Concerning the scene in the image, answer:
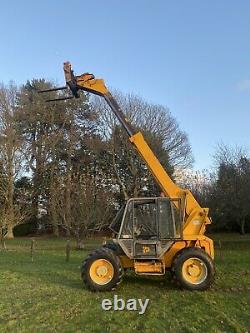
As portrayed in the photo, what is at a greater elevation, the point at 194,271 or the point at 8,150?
the point at 8,150

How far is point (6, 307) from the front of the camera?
7.97 meters

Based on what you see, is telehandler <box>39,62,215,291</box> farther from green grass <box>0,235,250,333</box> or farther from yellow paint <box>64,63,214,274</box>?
green grass <box>0,235,250,333</box>

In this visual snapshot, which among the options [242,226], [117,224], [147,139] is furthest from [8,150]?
[117,224]

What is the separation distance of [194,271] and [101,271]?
2206 mm

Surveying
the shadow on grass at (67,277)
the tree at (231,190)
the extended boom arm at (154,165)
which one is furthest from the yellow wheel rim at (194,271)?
the tree at (231,190)

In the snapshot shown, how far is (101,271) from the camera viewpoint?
9.68m

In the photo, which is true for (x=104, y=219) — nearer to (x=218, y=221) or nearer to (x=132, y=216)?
(x=218, y=221)

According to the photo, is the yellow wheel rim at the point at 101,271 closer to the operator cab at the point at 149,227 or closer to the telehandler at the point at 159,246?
the telehandler at the point at 159,246

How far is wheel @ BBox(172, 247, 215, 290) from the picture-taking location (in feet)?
30.7

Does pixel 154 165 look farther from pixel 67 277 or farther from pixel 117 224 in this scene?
pixel 67 277

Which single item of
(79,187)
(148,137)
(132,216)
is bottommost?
(132,216)

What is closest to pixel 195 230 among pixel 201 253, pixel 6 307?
pixel 201 253

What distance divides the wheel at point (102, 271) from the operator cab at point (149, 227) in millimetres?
411

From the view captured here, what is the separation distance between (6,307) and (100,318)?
2078 millimetres
